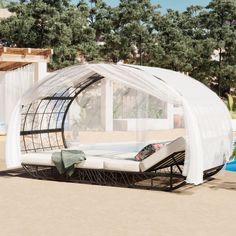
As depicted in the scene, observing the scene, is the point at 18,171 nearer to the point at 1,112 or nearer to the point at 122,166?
Answer: the point at 122,166

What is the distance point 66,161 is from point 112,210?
2870 mm

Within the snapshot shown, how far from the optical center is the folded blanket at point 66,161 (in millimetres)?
10070

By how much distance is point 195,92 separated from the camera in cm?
1009

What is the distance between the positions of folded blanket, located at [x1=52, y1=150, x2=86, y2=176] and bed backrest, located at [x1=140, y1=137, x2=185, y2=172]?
135cm

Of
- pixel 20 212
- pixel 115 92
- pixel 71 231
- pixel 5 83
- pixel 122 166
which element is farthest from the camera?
pixel 115 92

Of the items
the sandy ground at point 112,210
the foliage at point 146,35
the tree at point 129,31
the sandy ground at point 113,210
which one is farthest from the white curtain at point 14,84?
the sandy ground at point 112,210

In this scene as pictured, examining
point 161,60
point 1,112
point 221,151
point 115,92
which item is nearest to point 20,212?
point 221,151

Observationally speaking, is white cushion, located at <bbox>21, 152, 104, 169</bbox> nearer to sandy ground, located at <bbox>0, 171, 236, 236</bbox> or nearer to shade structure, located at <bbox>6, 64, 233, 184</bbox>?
shade structure, located at <bbox>6, 64, 233, 184</bbox>

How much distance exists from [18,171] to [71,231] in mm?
5726

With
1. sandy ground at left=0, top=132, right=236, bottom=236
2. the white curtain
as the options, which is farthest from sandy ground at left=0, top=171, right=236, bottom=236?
the white curtain

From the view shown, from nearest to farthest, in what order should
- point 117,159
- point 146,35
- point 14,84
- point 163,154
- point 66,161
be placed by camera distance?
point 163,154 < point 117,159 < point 66,161 < point 14,84 < point 146,35

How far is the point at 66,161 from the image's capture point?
10.1m

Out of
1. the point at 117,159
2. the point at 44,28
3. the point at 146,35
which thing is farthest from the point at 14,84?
the point at 117,159

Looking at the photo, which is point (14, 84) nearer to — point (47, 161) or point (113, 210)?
point (47, 161)
